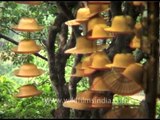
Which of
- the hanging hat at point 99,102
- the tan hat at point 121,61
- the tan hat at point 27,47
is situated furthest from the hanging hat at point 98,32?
the tan hat at point 27,47

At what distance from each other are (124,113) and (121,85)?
0.21 metres

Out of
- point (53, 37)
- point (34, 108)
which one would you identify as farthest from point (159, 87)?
point (34, 108)

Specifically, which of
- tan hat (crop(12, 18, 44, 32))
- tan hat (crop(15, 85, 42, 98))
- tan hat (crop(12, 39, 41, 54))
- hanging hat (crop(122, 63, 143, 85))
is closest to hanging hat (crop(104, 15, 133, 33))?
hanging hat (crop(122, 63, 143, 85))

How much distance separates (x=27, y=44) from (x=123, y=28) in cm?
100

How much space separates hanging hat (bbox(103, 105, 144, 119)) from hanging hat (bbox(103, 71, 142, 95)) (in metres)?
0.11

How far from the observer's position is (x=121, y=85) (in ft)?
9.86

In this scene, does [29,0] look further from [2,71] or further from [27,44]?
[2,71]

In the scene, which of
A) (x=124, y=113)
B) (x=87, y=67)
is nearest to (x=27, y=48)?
(x=87, y=67)

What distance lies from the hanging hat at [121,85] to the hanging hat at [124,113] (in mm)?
111

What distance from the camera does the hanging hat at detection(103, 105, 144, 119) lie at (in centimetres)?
287

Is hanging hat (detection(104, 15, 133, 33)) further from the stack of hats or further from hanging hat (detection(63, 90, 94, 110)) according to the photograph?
the stack of hats

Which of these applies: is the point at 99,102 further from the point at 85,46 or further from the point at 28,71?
the point at 28,71

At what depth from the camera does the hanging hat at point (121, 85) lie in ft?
9.68

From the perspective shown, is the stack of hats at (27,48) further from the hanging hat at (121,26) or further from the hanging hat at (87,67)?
the hanging hat at (121,26)
